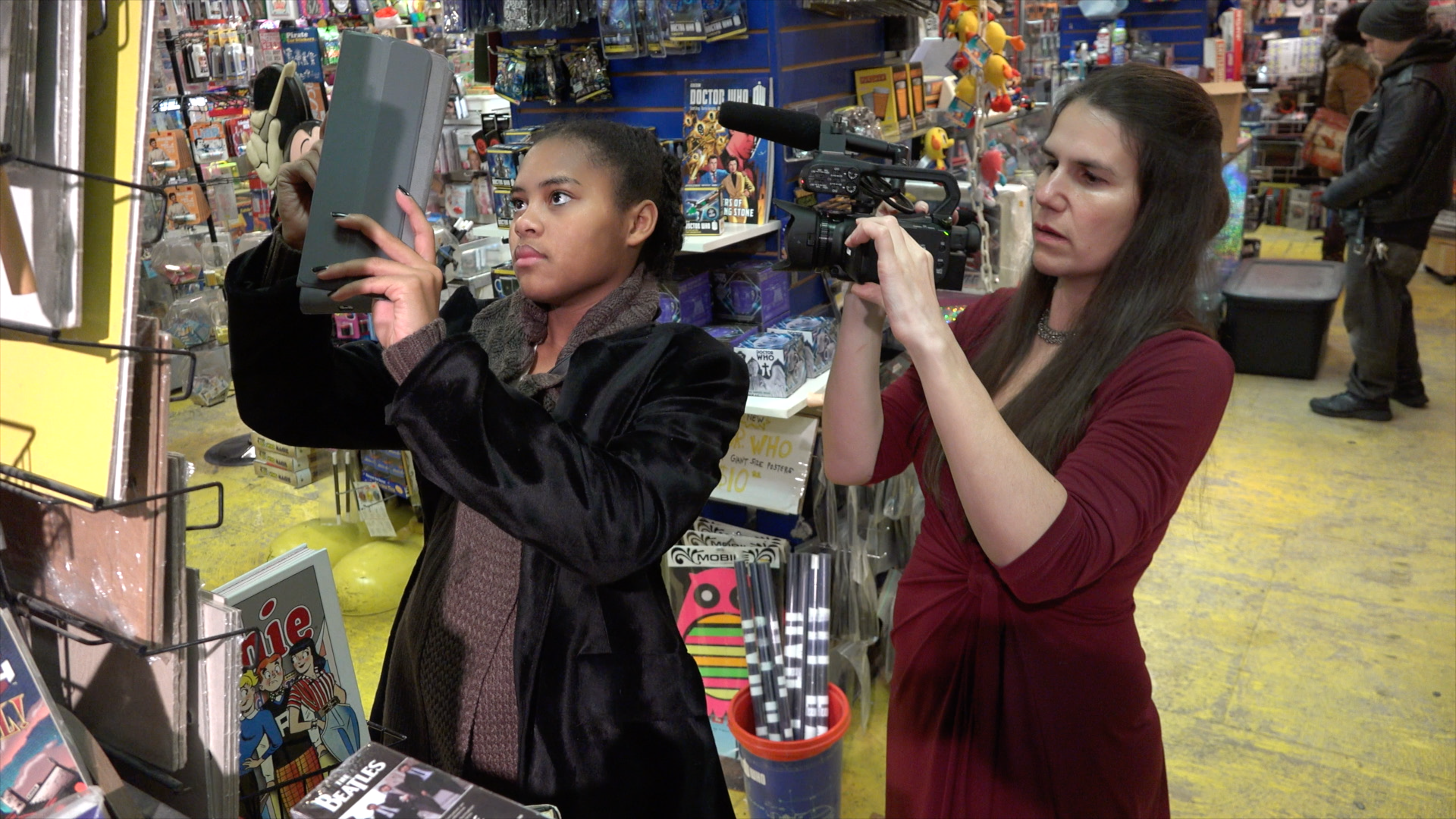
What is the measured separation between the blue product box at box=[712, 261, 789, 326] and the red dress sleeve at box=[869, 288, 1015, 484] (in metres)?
1.02

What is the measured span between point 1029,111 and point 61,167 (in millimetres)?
4316

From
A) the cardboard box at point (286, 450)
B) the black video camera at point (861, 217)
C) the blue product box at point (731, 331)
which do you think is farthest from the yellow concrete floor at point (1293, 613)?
the blue product box at point (731, 331)

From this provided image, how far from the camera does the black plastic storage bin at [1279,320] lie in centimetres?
532

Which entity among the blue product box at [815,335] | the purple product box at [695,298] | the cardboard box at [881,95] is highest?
the cardboard box at [881,95]

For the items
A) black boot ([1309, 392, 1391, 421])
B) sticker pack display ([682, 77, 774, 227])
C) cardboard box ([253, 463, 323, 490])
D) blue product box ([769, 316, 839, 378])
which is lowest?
black boot ([1309, 392, 1391, 421])

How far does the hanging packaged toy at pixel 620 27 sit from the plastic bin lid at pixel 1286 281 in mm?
3945

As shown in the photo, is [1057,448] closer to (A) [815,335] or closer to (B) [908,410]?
(B) [908,410]

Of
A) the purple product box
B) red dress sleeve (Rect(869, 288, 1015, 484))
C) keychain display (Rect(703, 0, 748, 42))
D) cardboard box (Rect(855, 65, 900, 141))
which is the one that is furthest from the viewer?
cardboard box (Rect(855, 65, 900, 141))

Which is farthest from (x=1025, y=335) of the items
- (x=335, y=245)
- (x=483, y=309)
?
(x=335, y=245)

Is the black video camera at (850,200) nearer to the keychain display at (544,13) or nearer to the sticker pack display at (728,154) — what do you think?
the sticker pack display at (728,154)

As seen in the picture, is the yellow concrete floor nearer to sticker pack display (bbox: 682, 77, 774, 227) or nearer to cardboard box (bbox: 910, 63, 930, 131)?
sticker pack display (bbox: 682, 77, 774, 227)

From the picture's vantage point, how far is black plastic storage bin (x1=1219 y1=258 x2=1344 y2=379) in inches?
209

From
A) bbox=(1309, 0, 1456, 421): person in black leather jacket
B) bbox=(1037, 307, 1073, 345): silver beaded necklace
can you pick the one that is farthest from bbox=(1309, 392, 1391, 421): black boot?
bbox=(1037, 307, 1073, 345): silver beaded necklace

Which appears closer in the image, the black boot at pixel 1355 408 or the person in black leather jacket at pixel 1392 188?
the person in black leather jacket at pixel 1392 188
